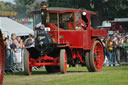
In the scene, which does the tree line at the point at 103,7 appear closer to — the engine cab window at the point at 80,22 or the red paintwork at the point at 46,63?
the engine cab window at the point at 80,22

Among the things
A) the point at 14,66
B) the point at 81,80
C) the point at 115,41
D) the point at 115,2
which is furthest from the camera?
the point at 115,2

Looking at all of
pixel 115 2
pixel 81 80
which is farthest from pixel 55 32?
pixel 115 2

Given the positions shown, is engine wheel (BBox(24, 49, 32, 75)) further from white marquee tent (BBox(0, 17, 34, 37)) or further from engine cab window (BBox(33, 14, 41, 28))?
white marquee tent (BBox(0, 17, 34, 37))

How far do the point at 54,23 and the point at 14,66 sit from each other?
398 centimetres

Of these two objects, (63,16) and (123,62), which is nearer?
(63,16)

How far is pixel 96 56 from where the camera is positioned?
A: 18.0m

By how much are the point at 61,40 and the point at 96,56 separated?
6.25 feet

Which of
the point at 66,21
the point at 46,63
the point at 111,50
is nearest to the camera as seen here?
the point at 46,63

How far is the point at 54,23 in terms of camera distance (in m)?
17.0

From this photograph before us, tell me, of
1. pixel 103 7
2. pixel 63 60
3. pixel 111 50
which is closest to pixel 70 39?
pixel 63 60

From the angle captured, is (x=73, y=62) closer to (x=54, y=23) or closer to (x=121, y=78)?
(x=54, y=23)

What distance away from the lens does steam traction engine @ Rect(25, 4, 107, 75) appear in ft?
54.1

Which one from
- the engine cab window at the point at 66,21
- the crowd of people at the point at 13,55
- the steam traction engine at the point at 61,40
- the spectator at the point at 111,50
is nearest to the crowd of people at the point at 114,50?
the spectator at the point at 111,50

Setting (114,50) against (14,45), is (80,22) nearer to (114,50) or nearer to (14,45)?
(14,45)
